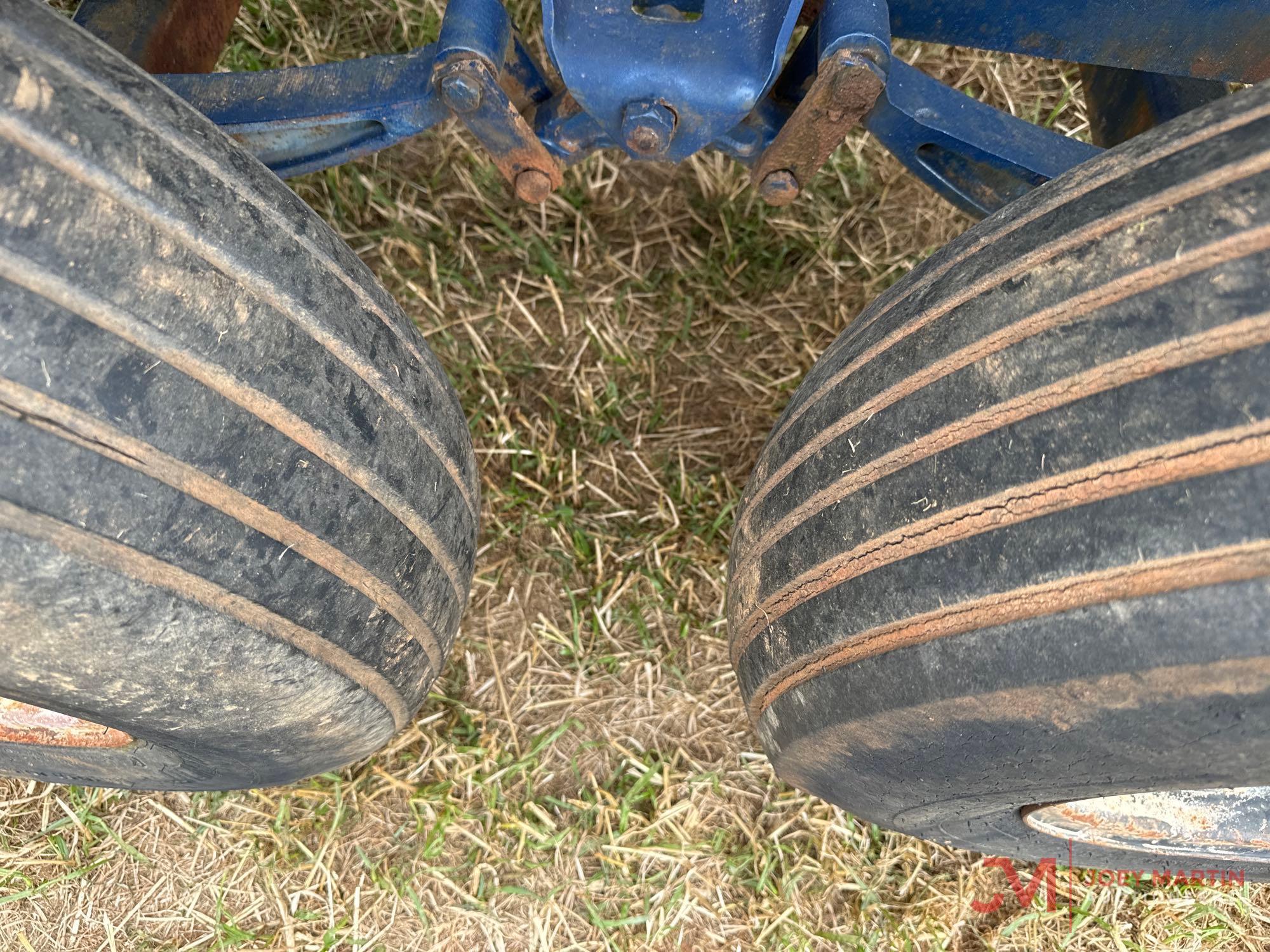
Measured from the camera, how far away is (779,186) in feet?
4.35

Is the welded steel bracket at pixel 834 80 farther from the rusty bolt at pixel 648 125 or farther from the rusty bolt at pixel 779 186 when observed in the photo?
the rusty bolt at pixel 648 125

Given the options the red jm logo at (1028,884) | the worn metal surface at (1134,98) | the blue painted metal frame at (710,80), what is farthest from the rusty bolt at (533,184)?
the red jm logo at (1028,884)

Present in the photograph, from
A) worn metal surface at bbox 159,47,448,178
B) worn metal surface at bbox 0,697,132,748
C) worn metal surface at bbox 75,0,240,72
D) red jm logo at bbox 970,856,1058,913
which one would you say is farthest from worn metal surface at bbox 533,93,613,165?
red jm logo at bbox 970,856,1058,913

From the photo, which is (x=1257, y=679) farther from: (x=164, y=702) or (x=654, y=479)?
(x=654, y=479)

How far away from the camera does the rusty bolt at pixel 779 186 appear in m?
1.31

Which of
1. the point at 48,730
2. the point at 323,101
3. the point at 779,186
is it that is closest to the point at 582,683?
the point at 48,730

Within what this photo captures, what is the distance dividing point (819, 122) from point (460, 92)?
17.3 inches

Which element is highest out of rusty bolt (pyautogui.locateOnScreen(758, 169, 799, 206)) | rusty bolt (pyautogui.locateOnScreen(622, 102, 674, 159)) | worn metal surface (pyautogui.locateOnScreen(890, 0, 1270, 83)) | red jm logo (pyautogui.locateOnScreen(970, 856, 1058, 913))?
worn metal surface (pyautogui.locateOnScreen(890, 0, 1270, 83))

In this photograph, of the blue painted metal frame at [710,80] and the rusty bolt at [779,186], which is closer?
the blue painted metal frame at [710,80]

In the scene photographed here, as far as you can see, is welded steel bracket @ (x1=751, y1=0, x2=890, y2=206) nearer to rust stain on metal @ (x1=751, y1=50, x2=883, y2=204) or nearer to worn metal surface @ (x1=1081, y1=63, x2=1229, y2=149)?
rust stain on metal @ (x1=751, y1=50, x2=883, y2=204)

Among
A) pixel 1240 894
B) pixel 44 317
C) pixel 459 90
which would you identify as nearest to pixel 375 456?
pixel 44 317

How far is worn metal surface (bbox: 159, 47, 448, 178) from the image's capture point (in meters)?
1.26

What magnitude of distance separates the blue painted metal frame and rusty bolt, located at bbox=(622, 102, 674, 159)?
1 centimetres

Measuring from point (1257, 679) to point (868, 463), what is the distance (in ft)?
1.24
